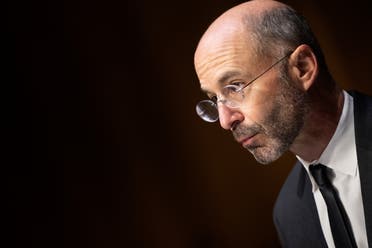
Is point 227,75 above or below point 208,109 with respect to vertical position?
above

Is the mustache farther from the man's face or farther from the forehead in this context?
the forehead

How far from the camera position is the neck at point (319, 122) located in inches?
53.5

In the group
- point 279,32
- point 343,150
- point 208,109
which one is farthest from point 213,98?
point 343,150

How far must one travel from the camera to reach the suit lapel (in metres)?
1.25

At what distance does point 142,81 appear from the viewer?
2531 mm

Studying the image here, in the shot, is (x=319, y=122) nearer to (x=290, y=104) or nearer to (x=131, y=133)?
(x=290, y=104)

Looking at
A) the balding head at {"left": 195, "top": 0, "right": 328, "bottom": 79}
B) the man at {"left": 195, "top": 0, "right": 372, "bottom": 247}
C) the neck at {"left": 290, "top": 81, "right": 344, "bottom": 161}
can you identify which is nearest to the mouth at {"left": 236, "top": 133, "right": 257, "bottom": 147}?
the man at {"left": 195, "top": 0, "right": 372, "bottom": 247}

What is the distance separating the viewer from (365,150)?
1271 mm

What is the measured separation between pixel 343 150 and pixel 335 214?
8.0 inches

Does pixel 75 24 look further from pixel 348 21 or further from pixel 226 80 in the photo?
pixel 348 21

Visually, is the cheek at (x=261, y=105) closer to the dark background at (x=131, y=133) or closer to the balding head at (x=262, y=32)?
the balding head at (x=262, y=32)

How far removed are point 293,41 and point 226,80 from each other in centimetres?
24

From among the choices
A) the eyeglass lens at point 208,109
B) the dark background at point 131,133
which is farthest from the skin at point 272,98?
the dark background at point 131,133

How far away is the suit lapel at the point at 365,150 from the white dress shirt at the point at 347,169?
0.12ft
